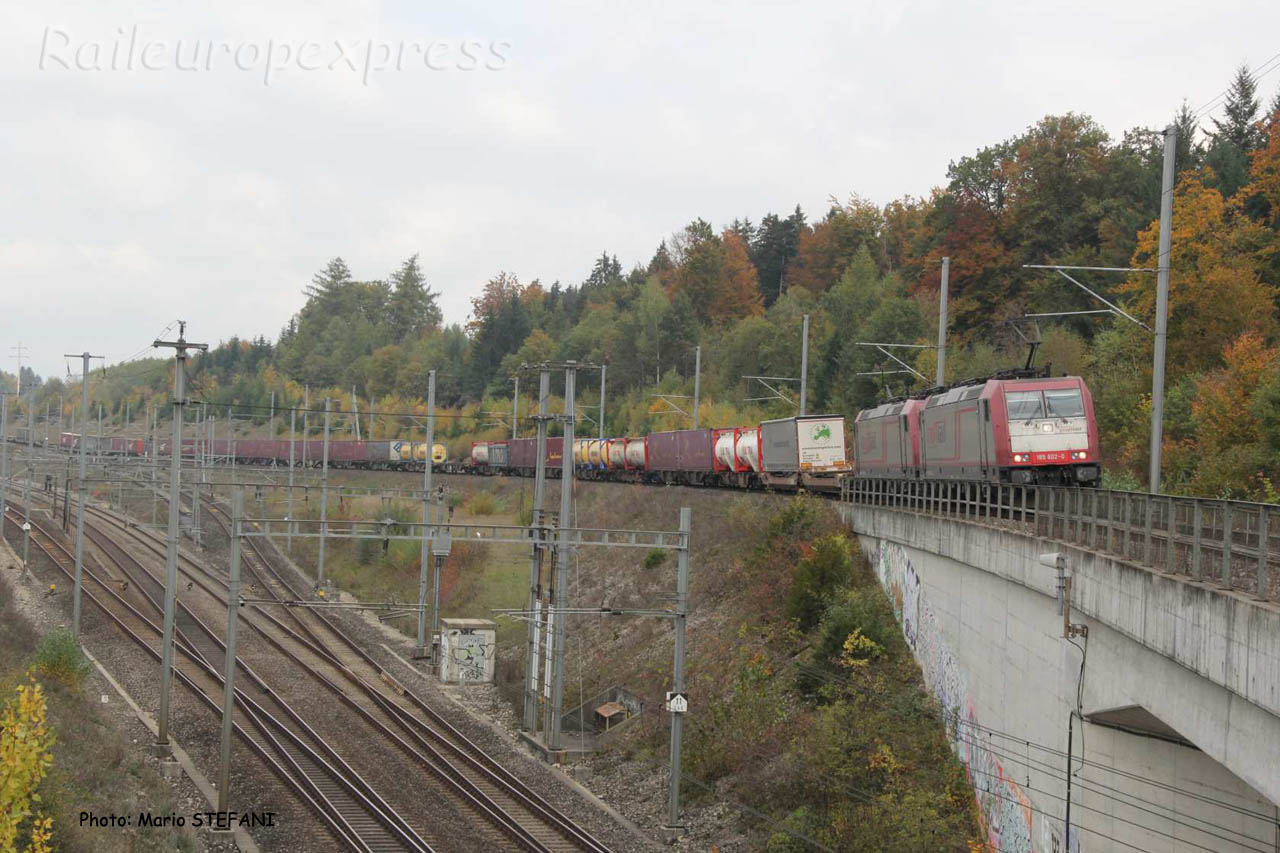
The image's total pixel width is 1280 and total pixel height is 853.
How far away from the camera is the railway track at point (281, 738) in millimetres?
22953

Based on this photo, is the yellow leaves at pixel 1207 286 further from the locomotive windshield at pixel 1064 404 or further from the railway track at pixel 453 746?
the railway track at pixel 453 746

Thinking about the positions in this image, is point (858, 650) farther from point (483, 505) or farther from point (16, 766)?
point (483, 505)

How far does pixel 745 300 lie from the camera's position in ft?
340

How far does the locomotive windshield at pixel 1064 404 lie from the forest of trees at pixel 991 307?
1974mm

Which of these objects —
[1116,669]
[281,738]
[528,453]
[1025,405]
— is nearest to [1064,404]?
[1025,405]

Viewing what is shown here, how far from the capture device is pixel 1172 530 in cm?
1309

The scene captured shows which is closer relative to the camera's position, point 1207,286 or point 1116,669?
point 1116,669

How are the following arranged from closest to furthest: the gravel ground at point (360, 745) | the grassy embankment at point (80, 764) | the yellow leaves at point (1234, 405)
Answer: the grassy embankment at point (80, 764)
the gravel ground at point (360, 745)
the yellow leaves at point (1234, 405)

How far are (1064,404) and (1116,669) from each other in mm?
10996

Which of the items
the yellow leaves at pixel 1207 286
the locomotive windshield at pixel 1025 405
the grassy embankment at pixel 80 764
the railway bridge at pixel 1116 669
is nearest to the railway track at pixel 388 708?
the grassy embankment at pixel 80 764

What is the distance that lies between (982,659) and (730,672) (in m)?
10.9

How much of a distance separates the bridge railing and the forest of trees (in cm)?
590

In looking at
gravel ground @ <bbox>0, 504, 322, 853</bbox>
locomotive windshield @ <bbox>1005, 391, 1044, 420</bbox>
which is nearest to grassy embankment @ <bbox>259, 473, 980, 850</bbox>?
locomotive windshield @ <bbox>1005, 391, 1044, 420</bbox>

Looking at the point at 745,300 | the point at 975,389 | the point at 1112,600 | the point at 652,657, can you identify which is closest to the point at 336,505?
the point at 745,300
